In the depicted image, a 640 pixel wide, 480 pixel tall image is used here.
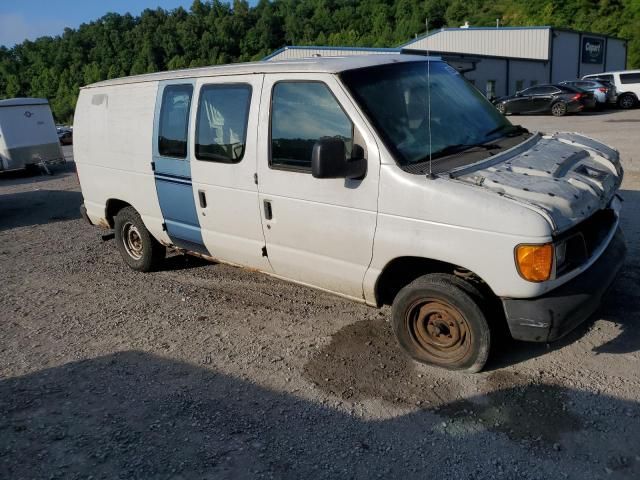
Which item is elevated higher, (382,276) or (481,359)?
(382,276)

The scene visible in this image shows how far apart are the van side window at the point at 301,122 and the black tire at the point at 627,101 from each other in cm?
2628

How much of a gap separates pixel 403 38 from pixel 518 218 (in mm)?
74406

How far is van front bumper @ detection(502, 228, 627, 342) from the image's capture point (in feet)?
11.0

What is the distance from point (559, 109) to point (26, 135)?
68.7 feet

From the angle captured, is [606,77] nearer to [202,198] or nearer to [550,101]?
[550,101]

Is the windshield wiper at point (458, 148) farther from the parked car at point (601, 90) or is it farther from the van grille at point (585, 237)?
the parked car at point (601, 90)

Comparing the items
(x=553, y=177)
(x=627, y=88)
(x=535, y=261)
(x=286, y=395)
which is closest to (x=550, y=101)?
(x=627, y=88)

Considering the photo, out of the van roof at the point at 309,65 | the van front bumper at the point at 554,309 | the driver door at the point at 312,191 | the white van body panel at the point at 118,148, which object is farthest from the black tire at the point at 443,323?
the white van body panel at the point at 118,148

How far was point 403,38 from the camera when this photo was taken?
237ft

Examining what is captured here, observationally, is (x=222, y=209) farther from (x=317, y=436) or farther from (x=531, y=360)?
(x=531, y=360)

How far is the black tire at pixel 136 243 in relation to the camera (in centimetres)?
610

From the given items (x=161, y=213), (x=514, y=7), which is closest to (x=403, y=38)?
(x=514, y=7)

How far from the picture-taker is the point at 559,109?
24.3 m

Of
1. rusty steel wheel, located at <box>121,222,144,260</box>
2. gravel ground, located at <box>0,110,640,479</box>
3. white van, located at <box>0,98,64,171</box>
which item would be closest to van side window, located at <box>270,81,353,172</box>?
gravel ground, located at <box>0,110,640,479</box>
